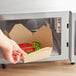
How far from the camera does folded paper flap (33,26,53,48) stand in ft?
3.87

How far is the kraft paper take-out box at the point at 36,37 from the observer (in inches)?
44.3

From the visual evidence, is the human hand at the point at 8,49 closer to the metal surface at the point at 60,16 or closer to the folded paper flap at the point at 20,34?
the metal surface at the point at 60,16

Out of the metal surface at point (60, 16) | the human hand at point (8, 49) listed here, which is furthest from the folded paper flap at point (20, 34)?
the human hand at point (8, 49)

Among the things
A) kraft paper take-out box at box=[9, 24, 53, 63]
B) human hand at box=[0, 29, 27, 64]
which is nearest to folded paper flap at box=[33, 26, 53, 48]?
kraft paper take-out box at box=[9, 24, 53, 63]

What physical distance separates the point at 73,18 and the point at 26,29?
A: 28 cm

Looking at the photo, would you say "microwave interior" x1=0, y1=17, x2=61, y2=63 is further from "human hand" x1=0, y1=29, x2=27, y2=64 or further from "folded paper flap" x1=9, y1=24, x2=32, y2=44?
"human hand" x1=0, y1=29, x2=27, y2=64

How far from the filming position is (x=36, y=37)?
1263mm

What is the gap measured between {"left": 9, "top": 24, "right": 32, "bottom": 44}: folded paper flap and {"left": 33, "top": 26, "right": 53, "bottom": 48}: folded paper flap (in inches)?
1.3

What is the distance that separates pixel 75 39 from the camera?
46.1 inches

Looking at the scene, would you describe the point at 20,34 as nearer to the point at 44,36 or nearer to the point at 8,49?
the point at 44,36

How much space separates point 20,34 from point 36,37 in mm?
89

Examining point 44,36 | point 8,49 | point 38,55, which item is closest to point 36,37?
point 44,36

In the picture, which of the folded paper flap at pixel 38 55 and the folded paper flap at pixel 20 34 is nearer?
the folded paper flap at pixel 38 55

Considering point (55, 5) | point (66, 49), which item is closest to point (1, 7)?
point (55, 5)
